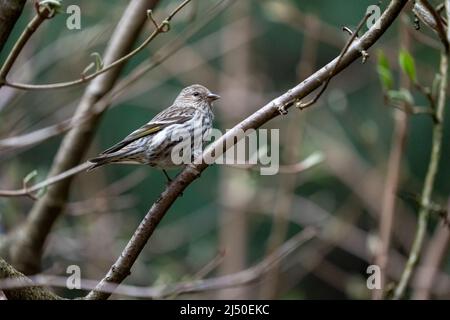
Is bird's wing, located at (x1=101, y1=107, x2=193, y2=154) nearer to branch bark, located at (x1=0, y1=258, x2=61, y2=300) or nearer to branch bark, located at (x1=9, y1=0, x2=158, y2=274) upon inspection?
branch bark, located at (x1=9, y1=0, x2=158, y2=274)

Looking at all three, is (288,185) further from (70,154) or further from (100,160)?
(100,160)

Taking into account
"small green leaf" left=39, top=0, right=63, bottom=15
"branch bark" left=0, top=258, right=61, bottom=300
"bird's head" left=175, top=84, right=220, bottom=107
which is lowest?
"branch bark" left=0, top=258, right=61, bottom=300

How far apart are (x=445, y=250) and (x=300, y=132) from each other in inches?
54.1

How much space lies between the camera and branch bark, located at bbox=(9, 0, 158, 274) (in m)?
4.60

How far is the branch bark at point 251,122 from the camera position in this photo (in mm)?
2609

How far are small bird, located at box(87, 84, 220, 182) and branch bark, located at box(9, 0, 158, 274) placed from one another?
484mm

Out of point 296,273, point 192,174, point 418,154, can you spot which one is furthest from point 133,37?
point 418,154

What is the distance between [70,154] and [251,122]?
7.21 feet

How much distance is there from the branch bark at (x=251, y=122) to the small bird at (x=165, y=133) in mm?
846

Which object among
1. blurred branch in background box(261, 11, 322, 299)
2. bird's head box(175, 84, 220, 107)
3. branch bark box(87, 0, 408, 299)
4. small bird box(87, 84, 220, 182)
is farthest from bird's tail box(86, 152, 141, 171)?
blurred branch in background box(261, 11, 322, 299)

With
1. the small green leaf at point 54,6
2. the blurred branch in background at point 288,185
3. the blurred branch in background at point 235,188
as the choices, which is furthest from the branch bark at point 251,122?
the blurred branch in background at point 235,188

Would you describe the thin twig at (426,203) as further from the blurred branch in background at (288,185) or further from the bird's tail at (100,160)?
the blurred branch in background at (288,185)

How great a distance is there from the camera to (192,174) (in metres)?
2.93

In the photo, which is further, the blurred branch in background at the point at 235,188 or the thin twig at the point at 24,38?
the blurred branch in background at the point at 235,188
